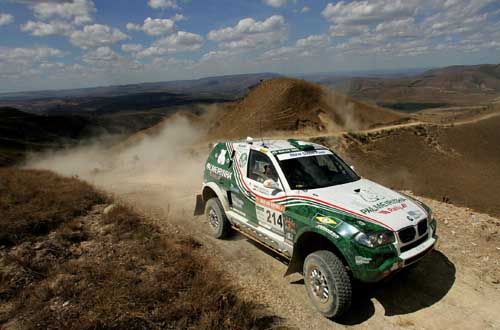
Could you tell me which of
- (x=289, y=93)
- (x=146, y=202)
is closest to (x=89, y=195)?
(x=146, y=202)

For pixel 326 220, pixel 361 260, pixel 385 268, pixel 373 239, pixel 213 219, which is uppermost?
pixel 326 220

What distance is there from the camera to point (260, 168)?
19.4 feet

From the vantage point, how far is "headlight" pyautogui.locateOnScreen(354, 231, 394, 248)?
13.6 feet

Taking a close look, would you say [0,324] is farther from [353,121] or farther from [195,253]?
[353,121]

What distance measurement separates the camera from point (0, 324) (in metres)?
4.21

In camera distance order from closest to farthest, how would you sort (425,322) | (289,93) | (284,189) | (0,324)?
(0,324) → (425,322) → (284,189) → (289,93)

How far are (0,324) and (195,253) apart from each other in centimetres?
305

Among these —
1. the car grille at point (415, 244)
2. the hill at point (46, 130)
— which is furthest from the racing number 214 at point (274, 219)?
the hill at point (46, 130)

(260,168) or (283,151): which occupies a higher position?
(283,151)

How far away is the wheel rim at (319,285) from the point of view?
4.56 metres

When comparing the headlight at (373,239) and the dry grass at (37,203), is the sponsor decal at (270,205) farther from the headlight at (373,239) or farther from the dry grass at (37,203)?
the dry grass at (37,203)

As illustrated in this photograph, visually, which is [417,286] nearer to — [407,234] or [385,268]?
[407,234]

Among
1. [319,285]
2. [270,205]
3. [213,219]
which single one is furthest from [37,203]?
[319,285]

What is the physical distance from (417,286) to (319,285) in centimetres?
194
